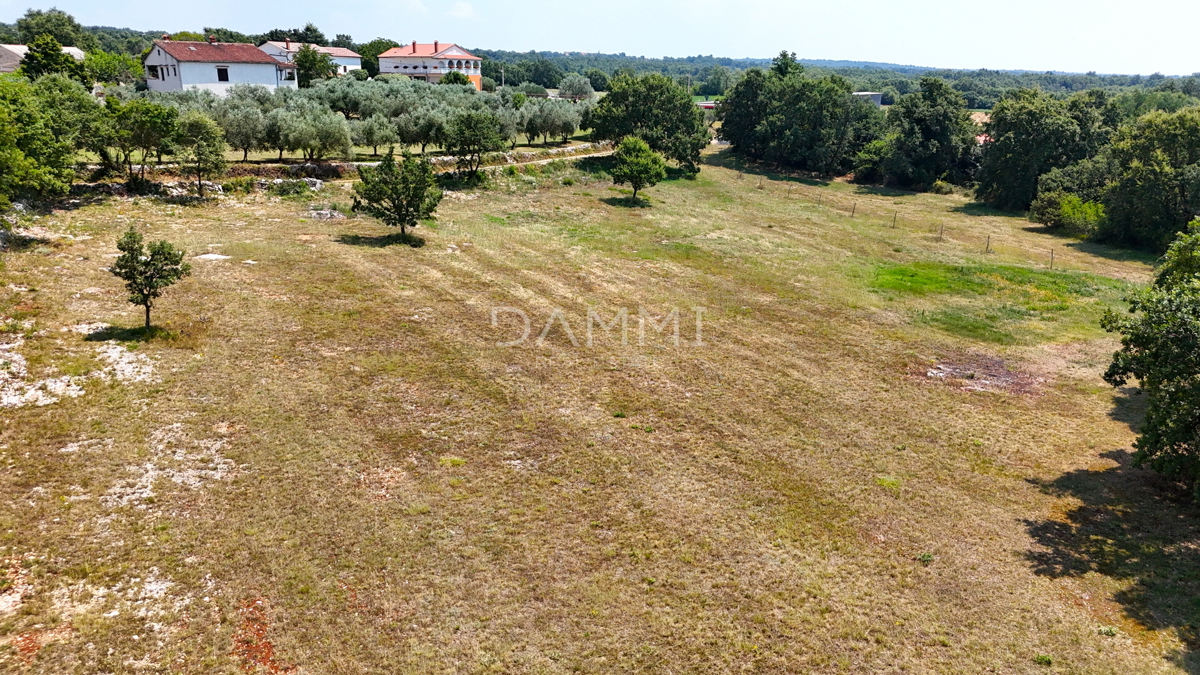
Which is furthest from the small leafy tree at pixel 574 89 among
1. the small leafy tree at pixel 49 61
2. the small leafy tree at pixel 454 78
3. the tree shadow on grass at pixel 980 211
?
the tree shadow on grass at pixel 980 211

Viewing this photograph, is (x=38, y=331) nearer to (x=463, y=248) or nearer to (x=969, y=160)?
(x=463, y=248)

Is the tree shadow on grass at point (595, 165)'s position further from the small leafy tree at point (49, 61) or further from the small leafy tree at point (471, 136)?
the small leafy tree at point (49, 61)

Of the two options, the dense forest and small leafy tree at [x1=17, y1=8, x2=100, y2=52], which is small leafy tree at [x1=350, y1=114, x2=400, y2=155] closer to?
the dense forest

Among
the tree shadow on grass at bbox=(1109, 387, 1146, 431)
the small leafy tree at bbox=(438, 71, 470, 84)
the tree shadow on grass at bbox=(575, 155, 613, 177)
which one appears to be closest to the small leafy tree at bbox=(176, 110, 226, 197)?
the tree shadow on grass at bbox=(575, 155, 613, 177)

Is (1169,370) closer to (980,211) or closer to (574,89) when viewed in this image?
(980,211)

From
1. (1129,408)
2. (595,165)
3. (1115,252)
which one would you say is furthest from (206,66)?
(1115,252)
